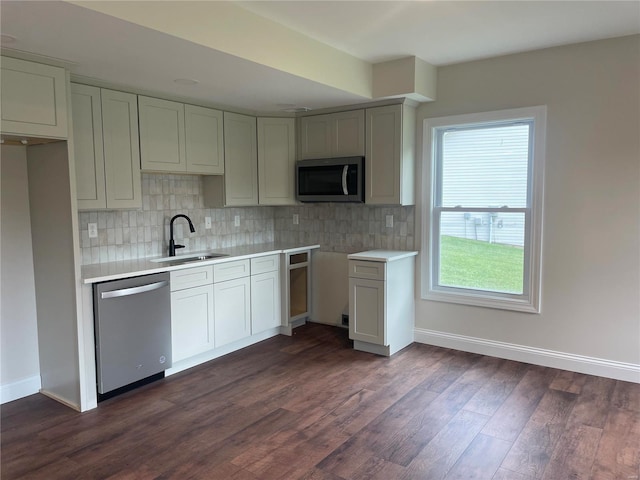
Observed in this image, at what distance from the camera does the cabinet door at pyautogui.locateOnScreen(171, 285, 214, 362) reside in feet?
11.7

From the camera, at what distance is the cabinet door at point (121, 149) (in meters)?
3.39

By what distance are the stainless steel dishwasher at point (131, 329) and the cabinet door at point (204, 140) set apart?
3.66 feet

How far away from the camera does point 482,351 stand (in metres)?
4.05

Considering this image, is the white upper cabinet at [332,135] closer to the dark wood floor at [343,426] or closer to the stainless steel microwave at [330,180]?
the stainless steel microwave at [330,180]

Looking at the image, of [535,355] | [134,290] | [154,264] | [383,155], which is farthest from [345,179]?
[535,355]

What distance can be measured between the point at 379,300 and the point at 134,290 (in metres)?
1.93

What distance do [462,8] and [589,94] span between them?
1.35m

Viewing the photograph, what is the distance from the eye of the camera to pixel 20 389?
325 cm

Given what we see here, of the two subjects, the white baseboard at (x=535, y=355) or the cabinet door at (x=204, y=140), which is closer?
the white baseboard at (x=535, y=355)

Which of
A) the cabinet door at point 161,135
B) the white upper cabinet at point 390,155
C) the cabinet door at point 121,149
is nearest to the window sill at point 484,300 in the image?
the white upper cabinet at point 390,155

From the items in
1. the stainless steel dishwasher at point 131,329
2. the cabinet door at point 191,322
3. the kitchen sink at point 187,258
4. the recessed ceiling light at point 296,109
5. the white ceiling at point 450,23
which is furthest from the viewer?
the recessed ceiling light at point 296,109

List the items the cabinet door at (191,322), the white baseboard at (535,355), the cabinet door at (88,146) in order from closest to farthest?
the cabinet door at (88,146) → the white baseboard at (535,355) → the cabinet door at (191,322)

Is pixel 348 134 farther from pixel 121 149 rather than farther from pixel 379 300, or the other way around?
pixel 121 149

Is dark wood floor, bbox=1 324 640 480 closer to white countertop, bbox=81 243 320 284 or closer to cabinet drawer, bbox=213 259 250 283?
cabinet drawer, bbox=213 259 250 283
